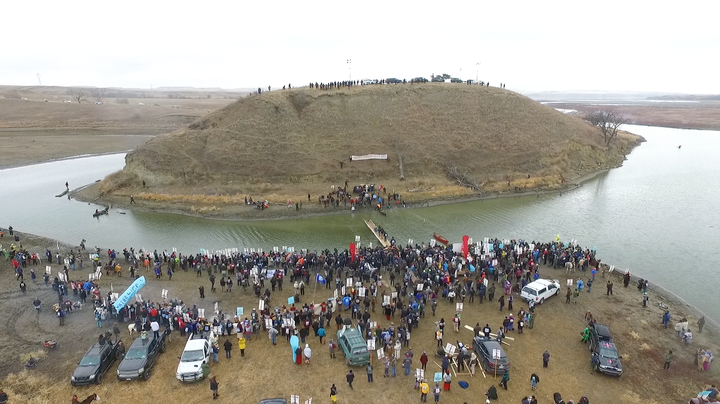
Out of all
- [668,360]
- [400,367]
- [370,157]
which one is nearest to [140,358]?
[400,367]

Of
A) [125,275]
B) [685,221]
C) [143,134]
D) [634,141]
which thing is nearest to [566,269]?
[685,221]

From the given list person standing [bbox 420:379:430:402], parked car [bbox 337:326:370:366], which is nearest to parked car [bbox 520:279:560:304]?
person standing [bbox 420:379:430:402]

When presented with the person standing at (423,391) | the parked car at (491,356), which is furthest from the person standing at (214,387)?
the parked car at (491,356)

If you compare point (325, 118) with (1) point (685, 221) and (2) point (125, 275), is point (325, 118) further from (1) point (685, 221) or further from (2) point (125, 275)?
(1) point (685, 221)

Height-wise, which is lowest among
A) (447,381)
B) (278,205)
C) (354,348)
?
(447,381)

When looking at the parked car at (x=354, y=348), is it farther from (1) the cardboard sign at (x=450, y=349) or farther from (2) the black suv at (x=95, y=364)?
(2) the black suv at (x=95, y=364)

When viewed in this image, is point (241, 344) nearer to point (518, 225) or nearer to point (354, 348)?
point (354, 348)

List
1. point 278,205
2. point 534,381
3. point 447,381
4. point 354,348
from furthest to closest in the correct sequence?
point 278,205 → point 354,348 → point 534,381 → point 447,381
